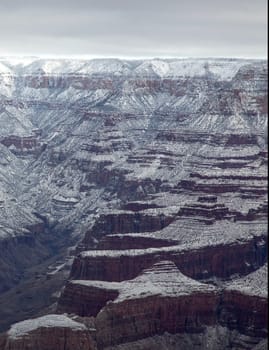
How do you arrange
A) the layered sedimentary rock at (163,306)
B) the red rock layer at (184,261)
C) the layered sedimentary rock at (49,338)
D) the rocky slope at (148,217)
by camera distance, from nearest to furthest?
the layered sedimentary rock at (49,338)
the layered sedimentary rock at (163,306)
the rocky slope at (148,217)
the red rock layer at (184,261)

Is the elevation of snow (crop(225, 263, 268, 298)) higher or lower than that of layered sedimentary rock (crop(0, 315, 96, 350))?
higher

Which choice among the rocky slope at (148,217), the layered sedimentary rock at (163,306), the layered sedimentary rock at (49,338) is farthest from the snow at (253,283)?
the layered sedimentary rock at (49,338)

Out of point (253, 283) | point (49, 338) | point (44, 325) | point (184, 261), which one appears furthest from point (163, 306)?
point (184, 261)

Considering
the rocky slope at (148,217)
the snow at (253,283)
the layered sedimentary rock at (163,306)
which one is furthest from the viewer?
the rocky slope at (148,217)

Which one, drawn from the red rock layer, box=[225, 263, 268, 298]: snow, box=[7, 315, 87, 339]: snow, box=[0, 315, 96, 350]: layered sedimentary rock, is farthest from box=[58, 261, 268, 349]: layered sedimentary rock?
the red rock layer

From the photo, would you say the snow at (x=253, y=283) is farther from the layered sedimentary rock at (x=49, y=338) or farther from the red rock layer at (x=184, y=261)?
the layered sedimentary rock at (x=49, y=338)

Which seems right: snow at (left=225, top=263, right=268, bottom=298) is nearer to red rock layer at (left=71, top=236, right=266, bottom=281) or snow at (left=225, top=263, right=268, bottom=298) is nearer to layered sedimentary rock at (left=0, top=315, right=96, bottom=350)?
red rock layer at (left=71, top=236, right=266, bottom=281)

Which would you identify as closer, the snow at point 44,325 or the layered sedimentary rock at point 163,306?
the snow at point 44,325

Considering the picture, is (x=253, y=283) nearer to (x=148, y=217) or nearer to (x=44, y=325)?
(x=44, y=325)

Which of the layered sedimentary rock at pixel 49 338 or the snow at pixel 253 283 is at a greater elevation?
the snow at pixel 253 283

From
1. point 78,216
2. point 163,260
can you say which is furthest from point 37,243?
point 163,260
